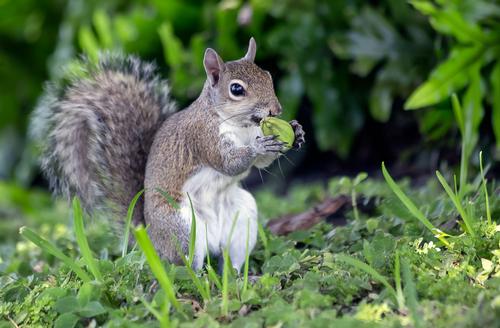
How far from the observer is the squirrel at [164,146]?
2.62 metres

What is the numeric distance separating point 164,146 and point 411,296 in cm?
123

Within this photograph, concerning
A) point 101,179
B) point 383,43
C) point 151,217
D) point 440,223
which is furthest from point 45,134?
point 383,43

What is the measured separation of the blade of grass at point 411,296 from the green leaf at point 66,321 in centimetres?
90

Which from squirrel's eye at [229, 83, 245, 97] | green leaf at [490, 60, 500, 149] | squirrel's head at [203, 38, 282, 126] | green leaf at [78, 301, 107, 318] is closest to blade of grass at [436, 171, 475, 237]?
squirrel's head at [203, 38, 282, 126]

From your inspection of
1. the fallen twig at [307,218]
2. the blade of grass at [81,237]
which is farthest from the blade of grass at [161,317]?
the fallen twig at [307,218]

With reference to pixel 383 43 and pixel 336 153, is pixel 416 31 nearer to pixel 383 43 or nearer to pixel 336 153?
pixel 383 43

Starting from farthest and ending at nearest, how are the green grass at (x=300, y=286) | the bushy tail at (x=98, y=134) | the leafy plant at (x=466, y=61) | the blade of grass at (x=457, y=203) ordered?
the leafy plant at (x=466, y=61)
the bushy tail at (x=98, y=134)
the blade of grass at (x=457, y=203)
the green grass at (x=300, y=286)

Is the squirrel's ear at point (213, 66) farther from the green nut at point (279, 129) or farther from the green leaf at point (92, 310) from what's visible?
the green leaf at point (92, 310)

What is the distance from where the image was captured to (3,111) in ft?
21.0

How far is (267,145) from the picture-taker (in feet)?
8.36

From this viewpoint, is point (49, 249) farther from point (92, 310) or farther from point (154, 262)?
point (154, 262)

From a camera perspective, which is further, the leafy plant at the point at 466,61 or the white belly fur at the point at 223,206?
the leafy plant at the point at 466,61

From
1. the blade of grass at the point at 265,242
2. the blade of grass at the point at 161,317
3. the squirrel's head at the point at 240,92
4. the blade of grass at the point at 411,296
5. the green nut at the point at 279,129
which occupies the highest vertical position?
the squirrel's head at the point at 240,92

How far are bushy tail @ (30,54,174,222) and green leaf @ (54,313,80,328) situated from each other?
2.79 ft
